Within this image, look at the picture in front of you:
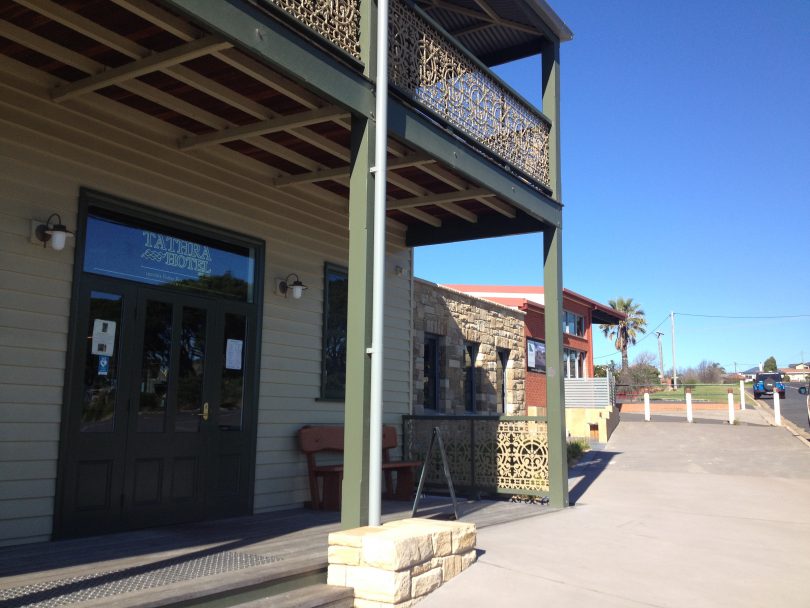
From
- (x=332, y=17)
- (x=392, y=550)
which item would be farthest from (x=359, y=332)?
(x=332, y=17)

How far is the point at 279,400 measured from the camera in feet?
26.3

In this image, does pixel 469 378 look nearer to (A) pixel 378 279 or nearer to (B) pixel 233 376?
(B) pixel 233 376

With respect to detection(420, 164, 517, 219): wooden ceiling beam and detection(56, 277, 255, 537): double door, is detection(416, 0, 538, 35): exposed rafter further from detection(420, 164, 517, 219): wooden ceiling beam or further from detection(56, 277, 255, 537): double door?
detection(56, 277, 255, 537): double door

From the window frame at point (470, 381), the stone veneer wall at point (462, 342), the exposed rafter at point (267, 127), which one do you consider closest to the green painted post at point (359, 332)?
the exposed rafter at point (267, 127)

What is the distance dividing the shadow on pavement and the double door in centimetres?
455

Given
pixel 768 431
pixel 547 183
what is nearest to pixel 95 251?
pixel 547 183

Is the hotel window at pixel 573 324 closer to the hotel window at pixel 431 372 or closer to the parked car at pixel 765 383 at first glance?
the hotel window at pixel 431 372

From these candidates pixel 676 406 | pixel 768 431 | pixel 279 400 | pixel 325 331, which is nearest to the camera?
pixel 279 400

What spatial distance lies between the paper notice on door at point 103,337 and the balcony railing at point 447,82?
3035mm

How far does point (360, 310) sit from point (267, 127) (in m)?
1.97

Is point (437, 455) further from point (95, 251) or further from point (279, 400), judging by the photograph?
point (95, 251)

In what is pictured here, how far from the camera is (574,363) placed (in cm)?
2602

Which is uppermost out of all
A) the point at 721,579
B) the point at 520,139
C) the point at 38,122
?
the point at 520,139

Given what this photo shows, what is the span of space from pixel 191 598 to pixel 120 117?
4.24 m
